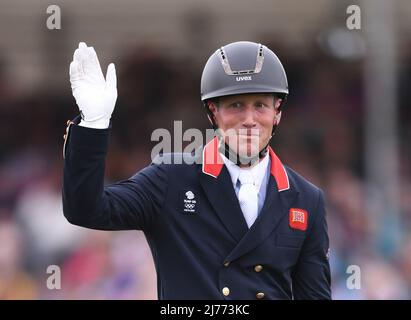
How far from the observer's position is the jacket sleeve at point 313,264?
4.50 meters

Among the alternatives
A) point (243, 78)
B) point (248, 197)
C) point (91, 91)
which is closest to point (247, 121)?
point (243, 78)

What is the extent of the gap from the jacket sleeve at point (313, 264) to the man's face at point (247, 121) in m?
0.46

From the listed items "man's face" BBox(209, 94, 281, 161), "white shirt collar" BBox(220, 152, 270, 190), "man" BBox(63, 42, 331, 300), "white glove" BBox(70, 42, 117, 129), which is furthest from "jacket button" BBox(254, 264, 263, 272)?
"white glove" BBox(70, 42, 117, 129)

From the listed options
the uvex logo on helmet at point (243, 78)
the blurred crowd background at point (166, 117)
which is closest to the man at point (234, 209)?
the uvex logo on helmet at point (243, 78)

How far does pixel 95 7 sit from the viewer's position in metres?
12.4

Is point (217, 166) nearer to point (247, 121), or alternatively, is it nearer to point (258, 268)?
point (247, 121)

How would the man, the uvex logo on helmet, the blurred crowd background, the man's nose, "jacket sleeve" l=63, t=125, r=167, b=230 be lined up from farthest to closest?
1. the blurred crowd background
2. the uvex logo on helmet
3. the man's nose
4. the man
5. "jacket sleeve" l=63, t=125, r=167, b=230

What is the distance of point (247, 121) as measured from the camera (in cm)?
436

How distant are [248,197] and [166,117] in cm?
717

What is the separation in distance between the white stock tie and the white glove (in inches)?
32.2

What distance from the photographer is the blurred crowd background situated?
341 inches

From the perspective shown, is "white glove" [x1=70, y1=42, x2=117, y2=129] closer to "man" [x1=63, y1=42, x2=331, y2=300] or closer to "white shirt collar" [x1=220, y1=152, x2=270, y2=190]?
"man" [x1=63, y1=42, x2=331, y2=300]

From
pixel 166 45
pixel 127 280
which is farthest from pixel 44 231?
pixel 166 45

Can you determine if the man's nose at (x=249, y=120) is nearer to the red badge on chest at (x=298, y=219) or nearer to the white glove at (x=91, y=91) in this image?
the red badge on chest at (x=298, y=219)
